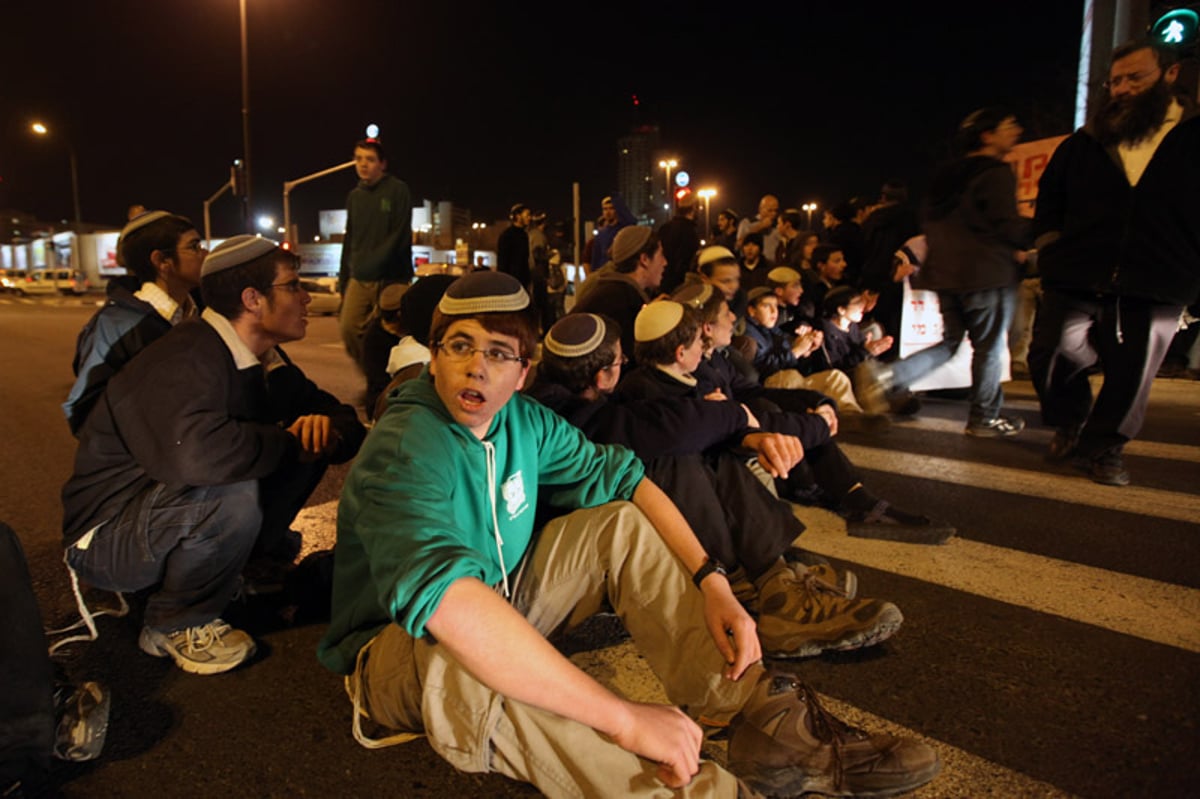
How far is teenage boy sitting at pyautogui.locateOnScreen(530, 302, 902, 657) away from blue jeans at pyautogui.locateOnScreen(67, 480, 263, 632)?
1.24 metres

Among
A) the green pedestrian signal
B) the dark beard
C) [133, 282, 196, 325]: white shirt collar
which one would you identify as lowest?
[133, 282, 196, 325]: white shirt collar

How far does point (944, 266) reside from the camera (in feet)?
19.2

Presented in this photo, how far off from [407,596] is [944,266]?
17.4ft

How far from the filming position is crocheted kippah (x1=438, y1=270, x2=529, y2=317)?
209cm

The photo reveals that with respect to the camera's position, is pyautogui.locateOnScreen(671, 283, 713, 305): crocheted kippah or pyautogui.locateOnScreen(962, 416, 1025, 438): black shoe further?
pyautogui.locateOnScreen(962, 416, 1025, 438): black shoe

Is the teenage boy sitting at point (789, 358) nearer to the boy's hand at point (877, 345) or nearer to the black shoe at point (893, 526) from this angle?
the boy's hand at point (877, 345)

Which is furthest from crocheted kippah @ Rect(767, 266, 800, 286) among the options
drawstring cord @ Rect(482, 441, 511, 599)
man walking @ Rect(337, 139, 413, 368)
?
drawstring cord @ Rect(482, 441, 511, 599)

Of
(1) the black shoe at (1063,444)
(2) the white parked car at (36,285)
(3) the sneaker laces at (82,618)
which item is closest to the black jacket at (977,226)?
(1) the black shoe at (1063,444)

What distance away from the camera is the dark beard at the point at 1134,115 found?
Result: 4.49 m

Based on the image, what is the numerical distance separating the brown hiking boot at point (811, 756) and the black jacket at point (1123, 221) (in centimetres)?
386

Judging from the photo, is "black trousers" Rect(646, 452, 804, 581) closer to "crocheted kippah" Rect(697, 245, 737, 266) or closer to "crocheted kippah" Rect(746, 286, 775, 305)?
"crocheted kippah" Rect(697, 245, 737, 266)

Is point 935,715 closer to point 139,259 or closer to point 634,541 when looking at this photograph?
point 634,541

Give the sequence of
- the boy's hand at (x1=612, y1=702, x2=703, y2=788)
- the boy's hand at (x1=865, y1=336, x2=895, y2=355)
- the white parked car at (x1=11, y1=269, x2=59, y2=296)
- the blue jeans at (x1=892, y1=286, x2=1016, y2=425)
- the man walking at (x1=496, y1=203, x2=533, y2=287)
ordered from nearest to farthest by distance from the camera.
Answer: the boy's hand at (x1=612, y1=702, x2=703, y2=788) → the blue jeans at (x1=892, y1=286, x2=1016, y2=425) → the boy's hand at (x1=865, y1=336, x2=895, y2=355) → the man walking at (x1=496, y1=203, x2=533, y2=287) → the white parked car at (x1=11, y1=269, x2=59, y2=296)

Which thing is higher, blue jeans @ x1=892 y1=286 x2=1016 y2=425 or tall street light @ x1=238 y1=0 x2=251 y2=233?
tall street light @ x1=238 y1=0 x2=251 y2=233
